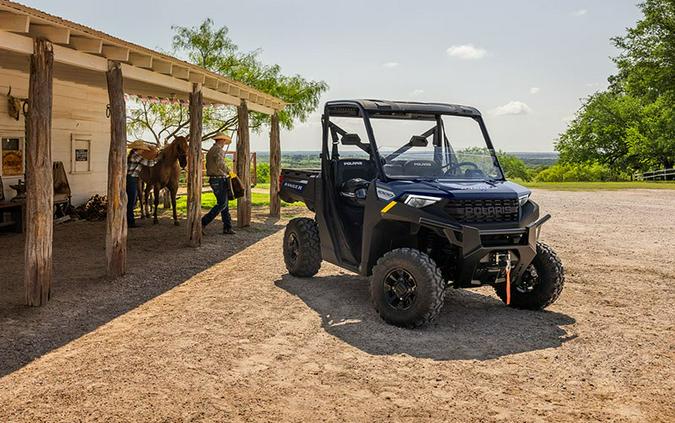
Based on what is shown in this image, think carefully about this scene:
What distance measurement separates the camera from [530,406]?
4.97 meters

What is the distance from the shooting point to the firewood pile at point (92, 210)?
53.1ft

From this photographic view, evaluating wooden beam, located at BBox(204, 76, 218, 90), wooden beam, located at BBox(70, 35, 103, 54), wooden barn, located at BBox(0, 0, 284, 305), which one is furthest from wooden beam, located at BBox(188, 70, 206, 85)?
wooden beam, located at BBox(70, 35, 103, 54)

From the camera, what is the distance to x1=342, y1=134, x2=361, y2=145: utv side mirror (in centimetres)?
801

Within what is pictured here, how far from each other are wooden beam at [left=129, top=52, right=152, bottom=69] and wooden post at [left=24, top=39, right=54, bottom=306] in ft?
7.57

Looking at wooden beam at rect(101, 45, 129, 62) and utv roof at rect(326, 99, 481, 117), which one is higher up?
wooden beam at rect(101, 45, 129, 62)

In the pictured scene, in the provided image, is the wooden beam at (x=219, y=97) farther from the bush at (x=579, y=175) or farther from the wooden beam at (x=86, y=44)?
the bush at (x=579, y=175)

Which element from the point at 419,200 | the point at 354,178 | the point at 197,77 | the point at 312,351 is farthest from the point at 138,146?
the point at 312,351

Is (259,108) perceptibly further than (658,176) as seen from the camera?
No

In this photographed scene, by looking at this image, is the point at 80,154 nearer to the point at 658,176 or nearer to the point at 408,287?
the point at 408,287

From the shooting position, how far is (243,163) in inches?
613

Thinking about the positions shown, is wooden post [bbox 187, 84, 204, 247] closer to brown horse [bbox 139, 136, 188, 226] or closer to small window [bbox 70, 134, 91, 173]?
brown horse [bbox 139, 136, 188, 226]

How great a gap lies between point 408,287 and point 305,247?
259cm

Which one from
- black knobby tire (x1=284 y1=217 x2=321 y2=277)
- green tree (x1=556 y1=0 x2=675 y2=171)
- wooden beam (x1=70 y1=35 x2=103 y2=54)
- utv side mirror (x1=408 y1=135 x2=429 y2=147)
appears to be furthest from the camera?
green tree (x1=556 y1=0 x2=675 y2=171)

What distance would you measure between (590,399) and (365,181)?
13.0 ft
